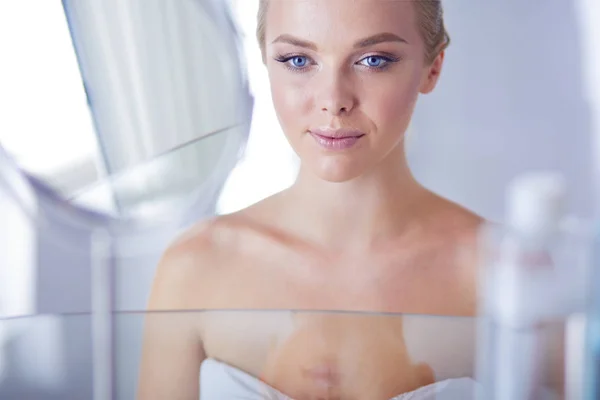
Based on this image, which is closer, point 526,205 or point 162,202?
point 526,205

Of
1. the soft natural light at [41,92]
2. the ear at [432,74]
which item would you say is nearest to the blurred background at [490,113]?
the ear at [432,74]

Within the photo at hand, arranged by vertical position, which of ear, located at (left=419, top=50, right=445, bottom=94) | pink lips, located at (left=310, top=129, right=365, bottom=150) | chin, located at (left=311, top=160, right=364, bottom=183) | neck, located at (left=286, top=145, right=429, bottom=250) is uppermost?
ear, located at (left=419, top=50, right=445, bottom=94)

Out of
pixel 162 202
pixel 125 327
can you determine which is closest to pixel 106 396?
pixel 125 327

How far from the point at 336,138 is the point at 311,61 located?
10 centimetres

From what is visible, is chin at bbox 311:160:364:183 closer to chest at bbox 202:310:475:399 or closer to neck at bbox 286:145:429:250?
neck at bbox 286:145:429:250

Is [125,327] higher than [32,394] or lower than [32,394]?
higher

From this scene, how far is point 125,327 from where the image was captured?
0.98m

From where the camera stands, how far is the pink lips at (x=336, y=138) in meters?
0.89

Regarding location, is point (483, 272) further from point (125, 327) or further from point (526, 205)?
point (125, 327)

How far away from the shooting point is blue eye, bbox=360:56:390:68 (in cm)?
87

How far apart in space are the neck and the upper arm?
18 cm

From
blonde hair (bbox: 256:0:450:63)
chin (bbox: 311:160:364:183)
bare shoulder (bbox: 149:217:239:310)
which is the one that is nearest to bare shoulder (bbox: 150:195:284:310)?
bare shoulder (bbox: 149:217:239:310)

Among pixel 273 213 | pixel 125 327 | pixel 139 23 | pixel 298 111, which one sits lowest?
pixel 125 327

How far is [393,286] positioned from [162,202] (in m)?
0.34
